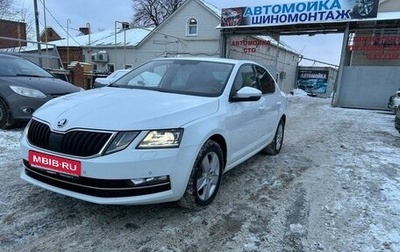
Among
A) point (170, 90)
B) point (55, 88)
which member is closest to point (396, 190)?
point (170, 90)

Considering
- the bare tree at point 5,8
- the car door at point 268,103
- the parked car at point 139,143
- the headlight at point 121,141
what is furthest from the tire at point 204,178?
the bare tree at point 5,8

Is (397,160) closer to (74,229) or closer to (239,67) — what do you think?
(239,67)

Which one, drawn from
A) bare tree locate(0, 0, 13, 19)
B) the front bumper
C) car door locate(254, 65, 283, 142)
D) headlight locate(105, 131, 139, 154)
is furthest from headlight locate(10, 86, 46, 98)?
bare tree locate(0, 0, 13, 19)

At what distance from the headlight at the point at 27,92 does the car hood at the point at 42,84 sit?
0.08 metres

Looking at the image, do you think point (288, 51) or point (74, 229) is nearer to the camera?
point (74, 229)

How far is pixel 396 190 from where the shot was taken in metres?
4.32

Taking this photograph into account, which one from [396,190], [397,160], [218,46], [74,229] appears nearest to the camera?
[74,229]

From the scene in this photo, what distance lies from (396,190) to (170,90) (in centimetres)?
321

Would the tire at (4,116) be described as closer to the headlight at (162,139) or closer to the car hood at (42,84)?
the car hood at (42,84)

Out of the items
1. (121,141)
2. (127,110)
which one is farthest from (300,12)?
(121,141)

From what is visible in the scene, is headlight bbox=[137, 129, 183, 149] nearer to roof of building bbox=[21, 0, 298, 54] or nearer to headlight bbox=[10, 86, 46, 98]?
headlight bbox=[10, 86, 46, 98]

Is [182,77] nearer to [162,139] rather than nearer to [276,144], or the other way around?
[162,139]

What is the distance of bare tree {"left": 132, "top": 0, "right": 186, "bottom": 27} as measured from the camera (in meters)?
42.1

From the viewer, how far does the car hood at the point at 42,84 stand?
6.20 meters
